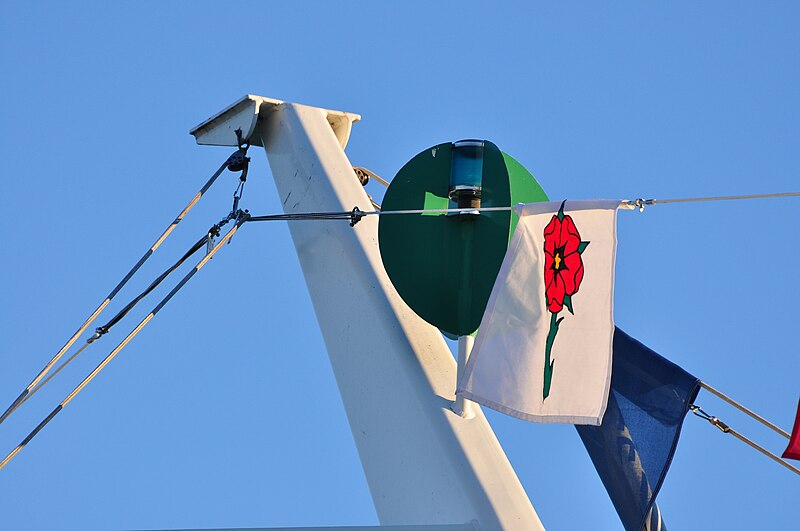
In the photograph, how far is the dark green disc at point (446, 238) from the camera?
8867 millimetres

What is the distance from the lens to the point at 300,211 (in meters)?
10.4

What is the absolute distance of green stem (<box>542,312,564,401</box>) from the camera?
7793 mm

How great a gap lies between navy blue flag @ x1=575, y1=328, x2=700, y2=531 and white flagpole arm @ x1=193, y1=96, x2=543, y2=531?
62 cm

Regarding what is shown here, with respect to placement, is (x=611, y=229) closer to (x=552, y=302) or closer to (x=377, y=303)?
(x=552, y=302)

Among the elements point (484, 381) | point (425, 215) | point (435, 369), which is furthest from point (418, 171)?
point (484, 381)

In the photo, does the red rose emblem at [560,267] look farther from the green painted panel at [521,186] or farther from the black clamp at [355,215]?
the black clamp at [355,215]

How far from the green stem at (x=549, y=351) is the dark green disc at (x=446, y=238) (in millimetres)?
927

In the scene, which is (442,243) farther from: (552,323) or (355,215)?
(552,323)

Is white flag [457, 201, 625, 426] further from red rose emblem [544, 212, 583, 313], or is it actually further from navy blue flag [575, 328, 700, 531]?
navy blue flag [575, 328, 700, 531]

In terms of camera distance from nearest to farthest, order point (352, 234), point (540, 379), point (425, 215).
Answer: point (540, 379) → point (425, 215) → point (352, 234)

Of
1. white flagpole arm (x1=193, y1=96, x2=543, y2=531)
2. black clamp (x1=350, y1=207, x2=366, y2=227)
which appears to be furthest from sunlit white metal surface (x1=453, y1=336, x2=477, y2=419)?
black clamp (x1=350, y1=207, x2=366, y2=227)

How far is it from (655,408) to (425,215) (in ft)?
5.86

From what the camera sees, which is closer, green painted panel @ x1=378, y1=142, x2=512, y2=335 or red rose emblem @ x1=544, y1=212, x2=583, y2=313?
red rose emblem @ x1=544, y1=212, x2=583, y2=313

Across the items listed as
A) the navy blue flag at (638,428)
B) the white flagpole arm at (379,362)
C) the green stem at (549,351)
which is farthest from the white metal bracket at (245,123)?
the green stem at (549,351)
